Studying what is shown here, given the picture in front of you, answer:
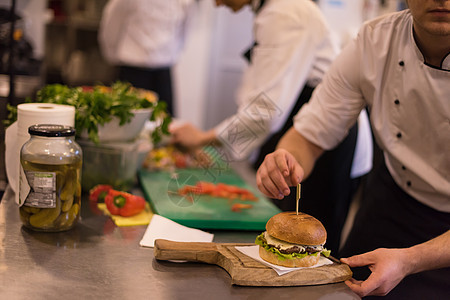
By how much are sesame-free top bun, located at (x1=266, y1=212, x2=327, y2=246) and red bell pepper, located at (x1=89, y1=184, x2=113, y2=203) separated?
2.17 ft

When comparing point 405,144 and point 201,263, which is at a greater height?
point 405,144

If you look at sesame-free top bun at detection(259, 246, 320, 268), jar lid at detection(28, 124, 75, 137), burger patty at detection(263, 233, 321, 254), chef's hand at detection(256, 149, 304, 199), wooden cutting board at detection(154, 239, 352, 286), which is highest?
jar lid at detection(28, 124, 75, 137)

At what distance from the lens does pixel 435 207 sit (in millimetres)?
1669

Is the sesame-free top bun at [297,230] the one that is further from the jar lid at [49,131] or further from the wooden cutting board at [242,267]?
the jar lid at [49,131]

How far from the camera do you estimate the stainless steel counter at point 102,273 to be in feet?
3.72

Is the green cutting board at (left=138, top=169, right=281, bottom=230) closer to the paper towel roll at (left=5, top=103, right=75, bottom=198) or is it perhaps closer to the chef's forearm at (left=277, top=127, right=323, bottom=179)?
the chef's forearm at (left=277, top=127, right=323, bottom=179)

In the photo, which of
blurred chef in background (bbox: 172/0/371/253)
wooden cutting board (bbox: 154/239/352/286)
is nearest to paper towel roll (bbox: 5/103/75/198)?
wooden cutting board (bbox: 154/239/352/286)

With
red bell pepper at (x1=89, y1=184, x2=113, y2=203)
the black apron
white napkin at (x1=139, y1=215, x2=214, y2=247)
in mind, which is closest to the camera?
white napkin at (x1=139, y1=215, x2=214, y2=247)

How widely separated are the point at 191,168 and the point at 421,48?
3.92 feet

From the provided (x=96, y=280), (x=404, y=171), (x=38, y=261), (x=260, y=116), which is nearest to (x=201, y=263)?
(x=96, y=280)

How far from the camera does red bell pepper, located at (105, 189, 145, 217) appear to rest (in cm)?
165

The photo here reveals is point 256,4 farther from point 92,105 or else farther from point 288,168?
point 288,168

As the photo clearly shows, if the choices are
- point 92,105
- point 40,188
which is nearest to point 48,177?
point 40,188

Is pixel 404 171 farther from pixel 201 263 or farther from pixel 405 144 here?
pixel 201 263
